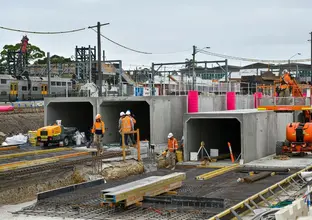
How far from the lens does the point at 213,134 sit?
86.9 ft

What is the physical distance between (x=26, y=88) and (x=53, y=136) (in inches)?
1326

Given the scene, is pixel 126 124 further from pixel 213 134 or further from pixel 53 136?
pixel 53 136

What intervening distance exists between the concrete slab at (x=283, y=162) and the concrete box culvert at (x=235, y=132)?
1.24ft

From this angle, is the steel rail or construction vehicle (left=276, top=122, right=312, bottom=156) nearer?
the steel rail

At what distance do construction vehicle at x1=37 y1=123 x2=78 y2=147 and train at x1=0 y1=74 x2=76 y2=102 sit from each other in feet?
82.5

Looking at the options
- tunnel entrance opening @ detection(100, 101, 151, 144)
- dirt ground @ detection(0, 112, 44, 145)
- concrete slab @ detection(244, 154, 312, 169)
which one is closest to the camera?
concrete slab @ detection(244, 154, 312, 169)

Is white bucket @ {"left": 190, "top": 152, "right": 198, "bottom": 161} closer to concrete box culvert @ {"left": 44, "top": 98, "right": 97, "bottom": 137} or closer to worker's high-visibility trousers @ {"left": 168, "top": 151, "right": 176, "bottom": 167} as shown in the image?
worker's high-visibility trousers @ {"left": 168, "top": 151, "right": 176, "bottom": 167}

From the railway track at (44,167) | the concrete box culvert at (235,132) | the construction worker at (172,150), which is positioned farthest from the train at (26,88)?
the construction worker at (172,150)

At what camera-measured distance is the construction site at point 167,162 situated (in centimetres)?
1414

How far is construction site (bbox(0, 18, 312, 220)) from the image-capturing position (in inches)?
557

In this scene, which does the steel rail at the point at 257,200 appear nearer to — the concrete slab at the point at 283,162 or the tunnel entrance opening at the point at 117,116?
the concrete slab at the point at 283,162

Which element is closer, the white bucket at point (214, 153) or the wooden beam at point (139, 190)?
the wooden beam at point (139, 190)

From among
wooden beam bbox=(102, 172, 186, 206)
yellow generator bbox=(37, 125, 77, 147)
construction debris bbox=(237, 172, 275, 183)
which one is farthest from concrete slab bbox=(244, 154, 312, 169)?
yellow generator bbox=(37, 125, 77, 147)

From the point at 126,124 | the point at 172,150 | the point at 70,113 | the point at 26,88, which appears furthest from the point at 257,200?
the point at 26,88
